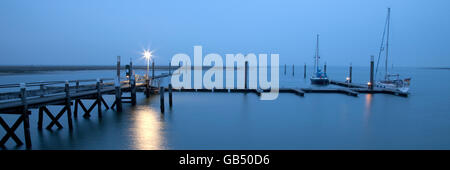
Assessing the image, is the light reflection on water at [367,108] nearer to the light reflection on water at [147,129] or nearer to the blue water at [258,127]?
the blue water at [258,127]

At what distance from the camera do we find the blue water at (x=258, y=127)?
11023 mm

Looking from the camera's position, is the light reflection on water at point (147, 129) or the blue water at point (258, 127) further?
the blue water at point (258, 127)

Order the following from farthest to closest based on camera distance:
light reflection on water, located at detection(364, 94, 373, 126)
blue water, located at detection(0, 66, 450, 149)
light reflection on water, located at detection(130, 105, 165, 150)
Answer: light reflection on water, located at detection(364, 94, 373, 126)
blue water, located at detection(0, 66, 450, 149)
light reflection on water, located at detection(130, 105, 165, 150)

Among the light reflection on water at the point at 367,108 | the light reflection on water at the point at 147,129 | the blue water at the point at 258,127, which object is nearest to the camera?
the light reflection on water at the point at 147,129

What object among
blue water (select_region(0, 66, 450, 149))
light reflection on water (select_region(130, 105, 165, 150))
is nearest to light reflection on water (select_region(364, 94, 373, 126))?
blue water (select_region(0, 66, 450, 149))

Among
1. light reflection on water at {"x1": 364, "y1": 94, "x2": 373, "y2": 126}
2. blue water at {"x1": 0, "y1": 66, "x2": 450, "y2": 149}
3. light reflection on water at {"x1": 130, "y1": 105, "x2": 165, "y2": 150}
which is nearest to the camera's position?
light reflection on water at {"x1": 130, "y1": 105, "x2": 165, "y2": 150}

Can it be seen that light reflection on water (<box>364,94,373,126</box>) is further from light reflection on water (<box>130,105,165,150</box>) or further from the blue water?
light reflection on water (<box>130,105,165,150</box>)

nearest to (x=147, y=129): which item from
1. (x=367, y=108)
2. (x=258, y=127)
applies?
(x=258, y=127)

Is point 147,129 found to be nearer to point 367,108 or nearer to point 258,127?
point 258,127

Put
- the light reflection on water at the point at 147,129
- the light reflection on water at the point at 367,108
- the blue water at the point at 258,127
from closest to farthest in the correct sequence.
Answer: the light reflection on water at the point at 147,129 < the blue water at the point at 258,127 < the light reflection on water at the point at 367,108

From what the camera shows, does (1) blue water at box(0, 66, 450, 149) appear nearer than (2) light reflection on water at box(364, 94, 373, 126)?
Yes

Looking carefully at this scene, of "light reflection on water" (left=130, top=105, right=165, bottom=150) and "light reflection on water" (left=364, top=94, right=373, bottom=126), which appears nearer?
"light reflection on water" (left=130, top=105, right=165, bottom=150)

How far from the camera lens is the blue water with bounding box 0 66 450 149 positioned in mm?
11023

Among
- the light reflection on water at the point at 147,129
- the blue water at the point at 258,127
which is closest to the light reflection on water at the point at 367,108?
the blue water at the point at 258,127
